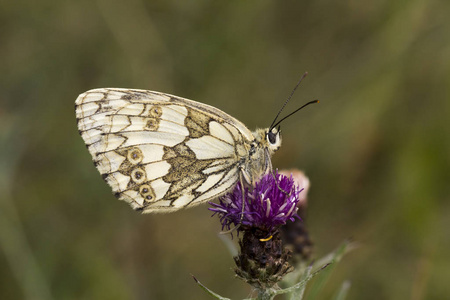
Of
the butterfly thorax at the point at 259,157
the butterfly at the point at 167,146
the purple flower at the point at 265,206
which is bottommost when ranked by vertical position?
the purple flower at the point at 265,206

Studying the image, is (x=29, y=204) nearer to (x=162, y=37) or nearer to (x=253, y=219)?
(x=162, y=37)

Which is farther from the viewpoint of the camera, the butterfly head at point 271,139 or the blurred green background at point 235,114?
the blurred green background at point 235,114

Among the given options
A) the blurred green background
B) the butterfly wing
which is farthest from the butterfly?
the blurred green background

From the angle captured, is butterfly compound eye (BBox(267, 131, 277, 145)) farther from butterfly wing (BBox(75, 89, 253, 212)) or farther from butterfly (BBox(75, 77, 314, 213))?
butterfly wing (BBox(75, 89, 253, 212))

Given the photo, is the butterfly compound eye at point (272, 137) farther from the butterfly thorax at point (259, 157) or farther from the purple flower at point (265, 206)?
the purple flower at point (265, 206)

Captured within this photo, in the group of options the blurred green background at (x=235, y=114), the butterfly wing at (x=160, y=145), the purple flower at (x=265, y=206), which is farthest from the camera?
the blurred green background at (x=235, y=114)

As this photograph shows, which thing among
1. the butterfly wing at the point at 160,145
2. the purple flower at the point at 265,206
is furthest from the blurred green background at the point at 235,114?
the purple flower at the point at 265,206

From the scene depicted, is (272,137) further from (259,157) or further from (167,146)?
(167,146)

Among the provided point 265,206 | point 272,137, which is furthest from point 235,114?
point 265,206
